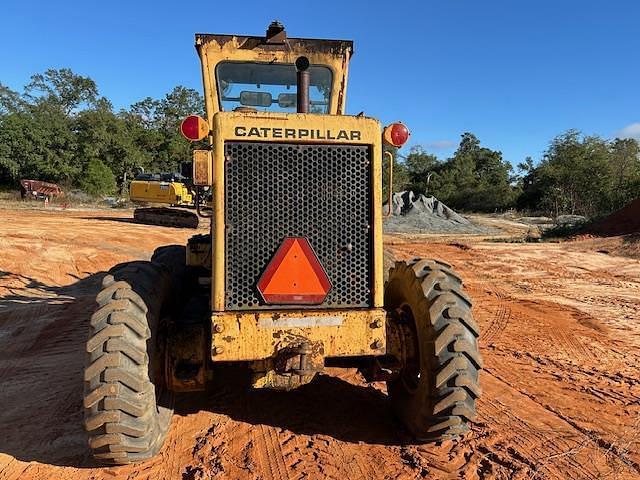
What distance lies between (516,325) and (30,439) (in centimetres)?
647

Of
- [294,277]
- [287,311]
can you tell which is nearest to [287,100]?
[294,277]

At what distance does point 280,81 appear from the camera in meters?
4.83

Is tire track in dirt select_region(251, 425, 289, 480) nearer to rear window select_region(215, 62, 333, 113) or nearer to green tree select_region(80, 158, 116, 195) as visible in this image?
rear window select_region(215, 62, 333, 113)

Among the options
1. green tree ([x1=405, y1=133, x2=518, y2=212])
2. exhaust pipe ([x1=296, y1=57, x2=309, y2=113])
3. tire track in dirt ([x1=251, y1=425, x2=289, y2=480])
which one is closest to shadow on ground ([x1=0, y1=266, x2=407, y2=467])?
tire track in dirt ([x1=251, y1=425, x2=289, y2=480])

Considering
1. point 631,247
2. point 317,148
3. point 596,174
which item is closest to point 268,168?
point 317,148

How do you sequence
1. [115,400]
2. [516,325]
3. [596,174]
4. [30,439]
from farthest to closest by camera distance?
[596,174]
[516,325]
[30,439]
[115,400]

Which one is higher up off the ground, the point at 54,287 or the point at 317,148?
the point at 317,148

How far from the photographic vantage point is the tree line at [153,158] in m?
35.5

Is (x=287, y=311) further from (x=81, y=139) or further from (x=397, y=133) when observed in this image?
(x=81, y=139)

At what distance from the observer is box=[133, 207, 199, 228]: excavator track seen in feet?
68.2

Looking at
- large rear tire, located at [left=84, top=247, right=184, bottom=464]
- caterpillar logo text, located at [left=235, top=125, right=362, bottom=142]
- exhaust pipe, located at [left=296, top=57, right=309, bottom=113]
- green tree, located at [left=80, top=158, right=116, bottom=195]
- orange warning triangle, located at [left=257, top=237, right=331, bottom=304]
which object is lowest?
large rear tire, located at [left=84, top=247, right=184, bottom=464]

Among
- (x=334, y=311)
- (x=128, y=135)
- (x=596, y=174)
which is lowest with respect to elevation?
(x=334, y=311)

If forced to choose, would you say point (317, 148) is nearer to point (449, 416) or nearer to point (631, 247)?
point (449, 416)

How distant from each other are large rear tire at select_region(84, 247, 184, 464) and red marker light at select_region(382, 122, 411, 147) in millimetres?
2024
